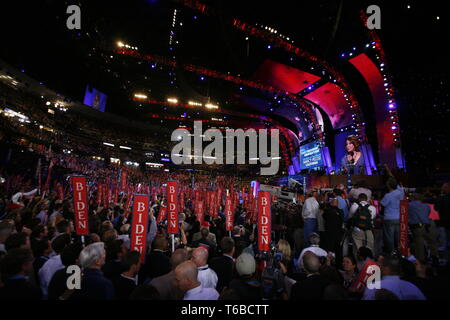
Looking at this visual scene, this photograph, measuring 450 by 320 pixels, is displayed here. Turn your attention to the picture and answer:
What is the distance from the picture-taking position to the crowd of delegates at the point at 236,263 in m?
2.68

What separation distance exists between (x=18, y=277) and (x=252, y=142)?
33394 millimetres

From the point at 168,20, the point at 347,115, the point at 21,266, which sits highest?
the point at 168,20

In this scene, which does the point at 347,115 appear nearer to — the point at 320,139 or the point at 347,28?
the point at 320,139

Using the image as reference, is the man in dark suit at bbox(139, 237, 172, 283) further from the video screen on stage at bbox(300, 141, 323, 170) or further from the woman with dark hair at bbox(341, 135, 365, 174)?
the video screen on stage at bbox(300, 141, 323, 170)

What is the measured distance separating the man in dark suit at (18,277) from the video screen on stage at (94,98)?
33.9m

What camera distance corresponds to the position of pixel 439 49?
11.0m

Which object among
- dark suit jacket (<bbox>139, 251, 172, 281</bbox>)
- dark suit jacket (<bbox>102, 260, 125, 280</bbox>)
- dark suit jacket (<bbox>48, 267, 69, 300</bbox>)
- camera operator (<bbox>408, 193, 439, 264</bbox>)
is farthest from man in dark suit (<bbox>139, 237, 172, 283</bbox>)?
camera operator (<bbox>408, 193, 439, 264</bbox>)

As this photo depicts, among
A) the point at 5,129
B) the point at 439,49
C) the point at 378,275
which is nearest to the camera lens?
the point at 378,275

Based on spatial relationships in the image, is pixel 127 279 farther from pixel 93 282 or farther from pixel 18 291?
pixel 18 291

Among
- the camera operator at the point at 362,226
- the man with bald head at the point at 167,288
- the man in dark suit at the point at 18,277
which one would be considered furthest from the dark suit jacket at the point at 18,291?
the camera operator at the point at 362,226

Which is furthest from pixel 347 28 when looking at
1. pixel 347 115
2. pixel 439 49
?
pixel 347 115

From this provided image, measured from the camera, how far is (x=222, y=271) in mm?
4016

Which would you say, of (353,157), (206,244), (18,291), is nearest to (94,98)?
(353,157)
